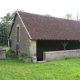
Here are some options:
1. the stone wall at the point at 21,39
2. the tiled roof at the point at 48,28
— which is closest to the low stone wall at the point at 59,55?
the tiled roof at the point at 48,28

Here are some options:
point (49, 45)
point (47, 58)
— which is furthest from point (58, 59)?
point (49, 45)

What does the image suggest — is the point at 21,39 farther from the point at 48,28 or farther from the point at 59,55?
the point at 59,55

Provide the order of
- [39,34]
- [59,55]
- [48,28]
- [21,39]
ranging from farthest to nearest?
[48,28]
[21,39]
[39,34]
[59,55]

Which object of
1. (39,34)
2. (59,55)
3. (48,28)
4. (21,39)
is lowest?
(59,55)

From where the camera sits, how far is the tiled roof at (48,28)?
16.3 metres

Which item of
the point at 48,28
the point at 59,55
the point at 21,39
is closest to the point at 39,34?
the point at 48,28

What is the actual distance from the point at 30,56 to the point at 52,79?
6.70 meters

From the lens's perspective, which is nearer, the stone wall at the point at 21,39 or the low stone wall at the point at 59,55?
the low stone wall at the point at 59,55

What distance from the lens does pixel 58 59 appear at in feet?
50.9

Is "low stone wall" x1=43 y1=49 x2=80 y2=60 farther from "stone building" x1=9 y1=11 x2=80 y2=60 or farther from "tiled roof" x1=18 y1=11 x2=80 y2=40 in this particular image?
"tiled roof" x1=18 y1=11 x2=80 y2=40

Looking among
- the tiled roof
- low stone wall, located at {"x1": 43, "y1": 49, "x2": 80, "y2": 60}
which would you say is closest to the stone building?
the tiled roof

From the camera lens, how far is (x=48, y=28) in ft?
59.1

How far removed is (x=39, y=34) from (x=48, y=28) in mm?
2308

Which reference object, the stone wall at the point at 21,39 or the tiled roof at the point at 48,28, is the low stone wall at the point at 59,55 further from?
the stone wall at the point at 21,39
